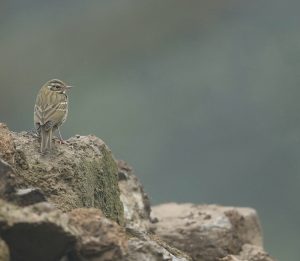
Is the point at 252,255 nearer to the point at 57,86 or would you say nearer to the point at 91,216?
the point at 57,86

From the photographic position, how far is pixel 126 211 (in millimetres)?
12227

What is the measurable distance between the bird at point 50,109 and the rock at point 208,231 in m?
2.39

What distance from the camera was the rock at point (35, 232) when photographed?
21.8ft

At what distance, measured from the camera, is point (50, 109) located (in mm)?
11156

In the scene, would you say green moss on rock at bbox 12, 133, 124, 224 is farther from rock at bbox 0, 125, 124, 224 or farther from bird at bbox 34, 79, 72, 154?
bird at bbox 34, 79, 72, 154

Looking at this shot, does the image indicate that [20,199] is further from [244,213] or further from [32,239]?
[244,213]

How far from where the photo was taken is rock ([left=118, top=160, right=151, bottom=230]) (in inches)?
492

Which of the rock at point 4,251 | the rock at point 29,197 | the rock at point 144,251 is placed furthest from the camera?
the rock at point 144,251

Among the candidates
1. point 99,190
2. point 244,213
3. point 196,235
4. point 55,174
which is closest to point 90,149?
point 99,190

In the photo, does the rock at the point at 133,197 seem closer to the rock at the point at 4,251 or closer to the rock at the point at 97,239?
the rock at the point at 97,239

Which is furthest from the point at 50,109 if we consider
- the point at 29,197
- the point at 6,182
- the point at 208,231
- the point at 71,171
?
the point at 29,197

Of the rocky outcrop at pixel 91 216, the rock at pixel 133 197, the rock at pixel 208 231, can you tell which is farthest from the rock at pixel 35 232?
the rock at pixel 208 231

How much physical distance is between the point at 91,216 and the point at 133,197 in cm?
565

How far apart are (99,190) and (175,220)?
357 centimetres
